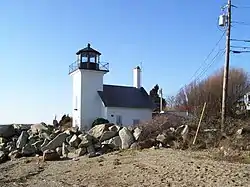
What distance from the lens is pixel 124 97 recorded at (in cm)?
4538

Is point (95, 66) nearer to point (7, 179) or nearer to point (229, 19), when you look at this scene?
point (229, 19)

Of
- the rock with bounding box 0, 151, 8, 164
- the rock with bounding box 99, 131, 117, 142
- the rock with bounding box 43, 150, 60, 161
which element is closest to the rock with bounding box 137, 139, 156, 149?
the rock with bounding box 99, 131, 117, 142

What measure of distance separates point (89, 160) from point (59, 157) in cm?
338

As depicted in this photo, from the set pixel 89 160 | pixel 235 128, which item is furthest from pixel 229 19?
pixel 89 160

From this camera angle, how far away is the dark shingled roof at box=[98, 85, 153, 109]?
43781mm

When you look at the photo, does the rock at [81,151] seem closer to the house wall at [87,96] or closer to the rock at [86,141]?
the rock at [86,141]

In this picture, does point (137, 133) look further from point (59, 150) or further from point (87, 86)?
point (87, 86)

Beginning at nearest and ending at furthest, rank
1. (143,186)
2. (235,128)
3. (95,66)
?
(143,186), (235,128), (95,66)

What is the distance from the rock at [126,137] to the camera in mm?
22859

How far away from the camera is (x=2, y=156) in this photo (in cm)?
2673

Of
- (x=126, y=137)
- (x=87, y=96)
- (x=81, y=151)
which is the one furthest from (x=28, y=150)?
(x=87, y=96)

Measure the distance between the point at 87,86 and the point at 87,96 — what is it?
3.51 feet

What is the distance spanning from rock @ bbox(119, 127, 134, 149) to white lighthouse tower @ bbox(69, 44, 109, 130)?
59.8ft

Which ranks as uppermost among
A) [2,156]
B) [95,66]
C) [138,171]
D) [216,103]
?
[95,66]
